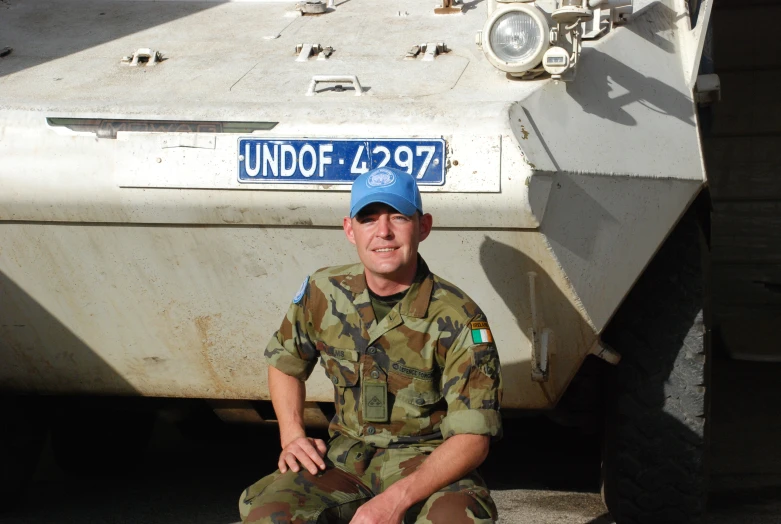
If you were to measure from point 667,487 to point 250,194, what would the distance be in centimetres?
152

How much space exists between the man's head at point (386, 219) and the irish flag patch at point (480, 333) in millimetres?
203

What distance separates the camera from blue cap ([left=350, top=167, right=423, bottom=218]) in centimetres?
262

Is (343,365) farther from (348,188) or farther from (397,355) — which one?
(348,188)

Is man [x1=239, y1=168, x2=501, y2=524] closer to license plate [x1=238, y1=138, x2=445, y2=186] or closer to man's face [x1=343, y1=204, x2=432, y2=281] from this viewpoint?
man's face [x1=343, y1=204, x2=432, y2=281]

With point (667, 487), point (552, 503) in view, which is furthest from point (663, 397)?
point (552, 503)

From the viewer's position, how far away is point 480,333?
8.67ft

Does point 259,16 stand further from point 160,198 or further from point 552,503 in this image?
point 552,503

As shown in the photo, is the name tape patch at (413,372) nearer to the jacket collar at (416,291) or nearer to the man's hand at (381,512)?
the jacket collar at (416,291)

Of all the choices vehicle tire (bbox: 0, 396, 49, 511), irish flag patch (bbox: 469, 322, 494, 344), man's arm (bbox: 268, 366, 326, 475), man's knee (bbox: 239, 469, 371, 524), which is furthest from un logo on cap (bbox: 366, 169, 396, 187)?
vehicle tire (bbox: 0, 396, 49, 511)

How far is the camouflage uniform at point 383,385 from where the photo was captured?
258 centimetres

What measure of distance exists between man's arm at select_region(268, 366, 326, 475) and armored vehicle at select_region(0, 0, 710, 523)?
42 cm

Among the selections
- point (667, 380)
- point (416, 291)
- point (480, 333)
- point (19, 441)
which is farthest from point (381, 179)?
point (19, 441)

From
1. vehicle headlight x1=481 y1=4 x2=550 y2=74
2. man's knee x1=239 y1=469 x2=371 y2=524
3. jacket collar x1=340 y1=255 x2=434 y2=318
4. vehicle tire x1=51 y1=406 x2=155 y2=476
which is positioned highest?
vehicle headlight x1=481 y1=4 x2=550 y2=74

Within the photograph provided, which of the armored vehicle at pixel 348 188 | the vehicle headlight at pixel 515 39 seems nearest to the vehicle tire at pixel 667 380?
the armored vehicle at pixel 348 188
